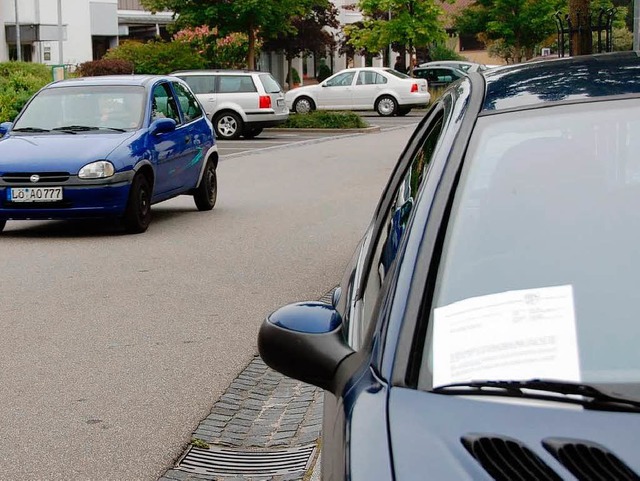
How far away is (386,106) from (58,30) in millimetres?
11928

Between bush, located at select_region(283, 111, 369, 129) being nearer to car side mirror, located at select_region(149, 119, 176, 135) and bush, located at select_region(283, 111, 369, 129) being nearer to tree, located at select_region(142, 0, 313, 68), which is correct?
tree, located at select_region(142, 0, 313, 68)

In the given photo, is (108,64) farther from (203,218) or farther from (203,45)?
(203,218)

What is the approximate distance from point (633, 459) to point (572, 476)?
115mm

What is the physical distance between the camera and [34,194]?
1288 cm

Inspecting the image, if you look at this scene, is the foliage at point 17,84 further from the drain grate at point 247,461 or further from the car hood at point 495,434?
the car hood at point 495,434

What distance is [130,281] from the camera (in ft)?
33.5

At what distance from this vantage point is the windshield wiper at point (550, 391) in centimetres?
244

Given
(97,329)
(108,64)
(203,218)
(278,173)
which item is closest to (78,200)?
(203,218)

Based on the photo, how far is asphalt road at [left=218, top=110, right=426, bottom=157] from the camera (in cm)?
2834

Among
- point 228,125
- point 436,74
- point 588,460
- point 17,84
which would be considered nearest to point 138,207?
point 588,460

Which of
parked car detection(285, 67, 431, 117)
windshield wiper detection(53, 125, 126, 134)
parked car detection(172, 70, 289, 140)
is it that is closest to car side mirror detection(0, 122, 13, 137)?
windshield wiper detection(53, 125, 126, 134)

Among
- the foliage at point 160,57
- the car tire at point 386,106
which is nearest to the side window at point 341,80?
the car tire at point 386,106

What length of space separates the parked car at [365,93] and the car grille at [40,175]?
28.4m

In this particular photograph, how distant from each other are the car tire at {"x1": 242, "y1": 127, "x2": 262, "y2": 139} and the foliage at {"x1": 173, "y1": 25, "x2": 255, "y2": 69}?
32.1ft
